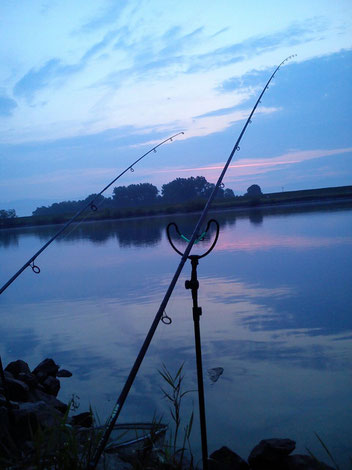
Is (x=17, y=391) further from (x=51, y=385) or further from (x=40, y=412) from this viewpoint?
(x=40, y=412)

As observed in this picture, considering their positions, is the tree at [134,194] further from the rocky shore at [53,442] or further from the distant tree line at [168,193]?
the rocky shore at [53,442]

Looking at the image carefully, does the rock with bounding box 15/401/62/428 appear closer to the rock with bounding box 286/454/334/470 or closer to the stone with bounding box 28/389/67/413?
the stone with bounding box 28/389/67/413

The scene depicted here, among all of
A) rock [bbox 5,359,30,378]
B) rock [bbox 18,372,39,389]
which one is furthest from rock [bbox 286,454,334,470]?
rock [bbox 5,359,30,378]

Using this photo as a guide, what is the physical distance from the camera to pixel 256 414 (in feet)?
10.5

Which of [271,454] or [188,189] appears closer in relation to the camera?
[271,454]

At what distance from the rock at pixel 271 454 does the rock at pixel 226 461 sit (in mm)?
59

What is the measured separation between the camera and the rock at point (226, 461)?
2512mm

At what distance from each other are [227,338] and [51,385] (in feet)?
5.62

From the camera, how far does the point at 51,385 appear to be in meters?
4.00

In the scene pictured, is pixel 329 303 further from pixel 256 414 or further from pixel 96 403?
pixel 96 403

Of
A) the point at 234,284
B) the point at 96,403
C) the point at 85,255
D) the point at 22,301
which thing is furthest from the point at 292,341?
the point at 85,255

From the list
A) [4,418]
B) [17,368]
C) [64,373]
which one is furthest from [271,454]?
[17,368]

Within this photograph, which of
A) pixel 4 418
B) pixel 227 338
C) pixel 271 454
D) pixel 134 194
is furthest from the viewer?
pixel 134 194

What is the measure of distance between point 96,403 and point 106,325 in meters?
2.06
